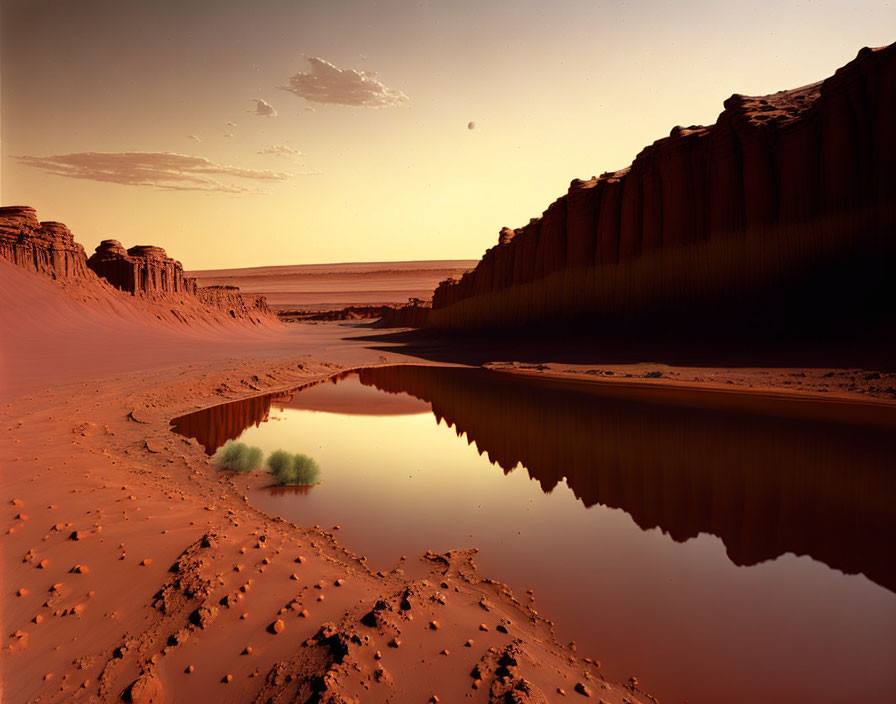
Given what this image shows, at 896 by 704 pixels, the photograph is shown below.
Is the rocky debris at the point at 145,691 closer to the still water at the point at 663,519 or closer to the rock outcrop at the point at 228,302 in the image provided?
the still water at the point at 663,519

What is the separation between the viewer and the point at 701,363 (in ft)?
75.8

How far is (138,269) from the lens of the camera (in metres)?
46.1

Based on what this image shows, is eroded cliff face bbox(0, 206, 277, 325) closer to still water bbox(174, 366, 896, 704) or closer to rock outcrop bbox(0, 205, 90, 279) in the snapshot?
rock outcrop bbox(0, 205, 90, 279)

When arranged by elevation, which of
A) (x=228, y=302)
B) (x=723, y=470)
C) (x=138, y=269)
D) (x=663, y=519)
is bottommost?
(x=663, y=519)

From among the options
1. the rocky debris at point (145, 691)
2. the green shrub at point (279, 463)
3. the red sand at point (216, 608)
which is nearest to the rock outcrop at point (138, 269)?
the red sand at point (216, 608)

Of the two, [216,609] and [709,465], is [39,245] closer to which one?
Answer: [216,609]

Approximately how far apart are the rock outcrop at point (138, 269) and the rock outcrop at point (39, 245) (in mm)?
6034

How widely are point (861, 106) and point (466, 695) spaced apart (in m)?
31.4

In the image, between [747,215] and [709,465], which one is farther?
[747,215]

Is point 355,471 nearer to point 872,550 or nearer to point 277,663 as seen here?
point 277,663

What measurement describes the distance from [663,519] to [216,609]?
22.6 feet

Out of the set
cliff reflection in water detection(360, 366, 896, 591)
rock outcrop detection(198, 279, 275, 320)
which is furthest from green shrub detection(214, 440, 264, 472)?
rock outcrop detection(198, 279, 275, 320)

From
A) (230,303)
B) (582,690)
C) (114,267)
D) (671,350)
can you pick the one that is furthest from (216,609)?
(230,303)

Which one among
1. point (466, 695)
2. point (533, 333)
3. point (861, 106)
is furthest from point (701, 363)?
point (466, 695)
